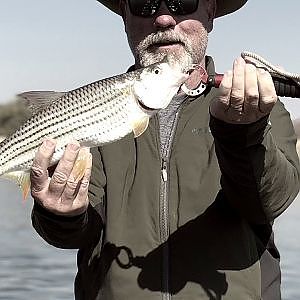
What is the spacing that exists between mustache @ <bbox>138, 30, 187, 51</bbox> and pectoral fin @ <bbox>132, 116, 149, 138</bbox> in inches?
45.2

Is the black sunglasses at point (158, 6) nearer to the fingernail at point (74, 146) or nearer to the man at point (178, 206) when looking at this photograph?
the man at point (178, 206)

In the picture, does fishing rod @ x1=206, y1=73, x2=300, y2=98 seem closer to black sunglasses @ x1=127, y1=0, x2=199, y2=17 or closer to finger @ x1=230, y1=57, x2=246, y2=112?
finger @ x1=230, y1=57, x2=246, y2=112

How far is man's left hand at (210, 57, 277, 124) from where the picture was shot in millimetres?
4441

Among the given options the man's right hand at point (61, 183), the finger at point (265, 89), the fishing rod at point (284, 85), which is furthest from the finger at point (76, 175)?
the finger at point (265, 89)

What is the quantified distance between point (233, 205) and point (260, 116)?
79 cm

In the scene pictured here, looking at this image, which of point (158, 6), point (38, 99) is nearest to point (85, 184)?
point (38, 99)

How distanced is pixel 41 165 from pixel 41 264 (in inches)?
783

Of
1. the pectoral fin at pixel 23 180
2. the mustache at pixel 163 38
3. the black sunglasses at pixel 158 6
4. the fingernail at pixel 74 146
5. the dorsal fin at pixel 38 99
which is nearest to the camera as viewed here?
the fingernail at pixel 74 146

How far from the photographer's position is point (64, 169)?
5.05 m

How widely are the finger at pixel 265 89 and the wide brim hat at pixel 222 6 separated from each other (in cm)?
261

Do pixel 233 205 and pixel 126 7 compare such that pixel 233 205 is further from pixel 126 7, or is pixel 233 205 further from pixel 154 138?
pixel 126 7

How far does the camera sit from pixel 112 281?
5352mm

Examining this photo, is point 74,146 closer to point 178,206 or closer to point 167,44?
point 178,206

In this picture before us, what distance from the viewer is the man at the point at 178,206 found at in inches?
198
